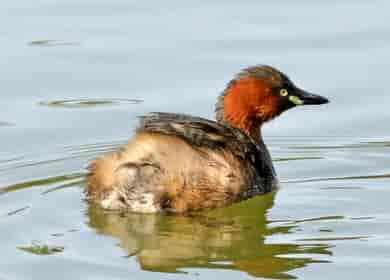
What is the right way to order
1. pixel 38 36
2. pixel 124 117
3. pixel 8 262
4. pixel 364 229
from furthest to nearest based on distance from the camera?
pixel 38 36 → pixel 124 117 → pixel 364 229 → pixel 8 262

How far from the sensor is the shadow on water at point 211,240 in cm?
797

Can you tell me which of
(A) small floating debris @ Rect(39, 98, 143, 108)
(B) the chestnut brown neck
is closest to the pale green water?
(A) small floating debris @ Rect(39, 98, 143, 108)

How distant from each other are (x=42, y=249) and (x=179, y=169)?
1158 millimetres

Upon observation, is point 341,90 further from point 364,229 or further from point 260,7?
Answer: point 364,229

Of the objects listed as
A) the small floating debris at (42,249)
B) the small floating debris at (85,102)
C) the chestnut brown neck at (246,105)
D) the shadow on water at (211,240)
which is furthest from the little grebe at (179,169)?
the small floating debris at (85,102)

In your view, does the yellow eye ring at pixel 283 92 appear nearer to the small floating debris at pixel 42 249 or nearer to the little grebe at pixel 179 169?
the little grebe at pixel 179 169

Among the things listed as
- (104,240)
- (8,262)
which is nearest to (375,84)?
(104,240)

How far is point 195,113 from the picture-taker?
11.1 metres

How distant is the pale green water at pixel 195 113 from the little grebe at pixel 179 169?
113mm

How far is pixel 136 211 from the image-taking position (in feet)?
29.6

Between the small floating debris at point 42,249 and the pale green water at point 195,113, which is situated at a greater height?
the pale green water at point 195,113

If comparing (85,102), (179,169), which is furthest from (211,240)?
(85,102)

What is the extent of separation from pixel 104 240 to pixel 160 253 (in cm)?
41

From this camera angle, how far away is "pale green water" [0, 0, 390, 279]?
809 cm
